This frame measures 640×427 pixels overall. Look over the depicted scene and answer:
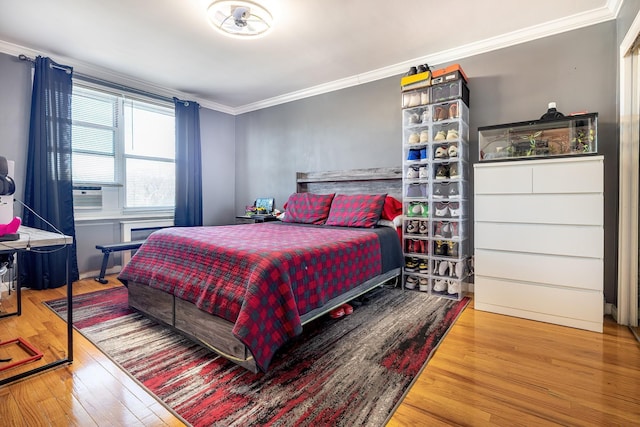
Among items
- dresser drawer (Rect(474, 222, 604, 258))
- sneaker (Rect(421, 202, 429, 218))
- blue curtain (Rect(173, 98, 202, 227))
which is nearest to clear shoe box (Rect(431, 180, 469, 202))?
sneaker (Rect(421, 202, 429, 218))

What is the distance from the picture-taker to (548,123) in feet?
7.77

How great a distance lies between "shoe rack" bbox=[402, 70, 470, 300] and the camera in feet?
9.11

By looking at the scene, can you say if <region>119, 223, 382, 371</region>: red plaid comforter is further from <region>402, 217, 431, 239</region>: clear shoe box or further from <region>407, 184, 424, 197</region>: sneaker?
<region>407, 184, 424, 197</region>: sneaker

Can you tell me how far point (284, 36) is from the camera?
277cm

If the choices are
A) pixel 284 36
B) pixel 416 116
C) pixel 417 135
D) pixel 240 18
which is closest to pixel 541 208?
pixel 417 135

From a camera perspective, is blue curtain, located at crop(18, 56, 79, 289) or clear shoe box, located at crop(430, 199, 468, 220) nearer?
clear shoe box, located at crop(430, 199, 468, 220)

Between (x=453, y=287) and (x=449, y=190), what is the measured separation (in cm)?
89

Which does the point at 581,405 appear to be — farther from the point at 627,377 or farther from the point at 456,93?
the point at 456,93

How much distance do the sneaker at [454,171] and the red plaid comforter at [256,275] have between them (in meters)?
1.08

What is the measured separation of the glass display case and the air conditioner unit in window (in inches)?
164

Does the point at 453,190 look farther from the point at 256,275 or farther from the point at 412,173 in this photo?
the point at 256,275

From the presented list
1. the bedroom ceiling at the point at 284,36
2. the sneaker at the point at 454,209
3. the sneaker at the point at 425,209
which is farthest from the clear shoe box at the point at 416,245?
the bedroom ceiling at the point at 284,36

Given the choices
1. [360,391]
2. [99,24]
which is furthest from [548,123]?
[99,24]

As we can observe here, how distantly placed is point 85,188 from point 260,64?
2.46 m
